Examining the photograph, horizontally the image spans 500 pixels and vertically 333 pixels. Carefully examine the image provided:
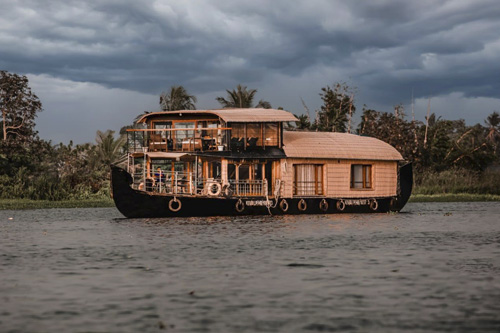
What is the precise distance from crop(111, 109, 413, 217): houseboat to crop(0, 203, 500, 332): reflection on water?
29.9 ft

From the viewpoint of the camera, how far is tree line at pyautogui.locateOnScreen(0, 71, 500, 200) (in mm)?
47006

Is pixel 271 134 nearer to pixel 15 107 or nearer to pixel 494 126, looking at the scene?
pixel 15 107

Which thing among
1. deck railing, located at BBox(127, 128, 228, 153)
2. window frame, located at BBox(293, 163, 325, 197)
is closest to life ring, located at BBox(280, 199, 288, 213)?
window frame, located at BBox(293, 163, 325, 197)

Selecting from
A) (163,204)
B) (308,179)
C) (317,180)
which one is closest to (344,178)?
(317,180)

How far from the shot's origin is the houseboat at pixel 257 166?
111ft

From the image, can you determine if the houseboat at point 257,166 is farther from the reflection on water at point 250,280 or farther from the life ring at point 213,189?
the reflection on water at point 250,280

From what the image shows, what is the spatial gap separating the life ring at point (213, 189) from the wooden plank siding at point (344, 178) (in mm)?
3810

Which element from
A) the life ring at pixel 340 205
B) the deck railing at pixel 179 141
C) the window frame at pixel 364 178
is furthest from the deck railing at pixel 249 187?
the window frame at pixel 364 178

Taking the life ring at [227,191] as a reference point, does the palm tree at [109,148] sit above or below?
above

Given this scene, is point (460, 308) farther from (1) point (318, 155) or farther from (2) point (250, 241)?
(1) point (318, 155)

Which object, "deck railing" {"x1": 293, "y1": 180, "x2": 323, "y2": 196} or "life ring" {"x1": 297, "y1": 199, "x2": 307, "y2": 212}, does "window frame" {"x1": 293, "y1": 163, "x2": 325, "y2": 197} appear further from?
"life ring" {"x1": 297, "y1": 199, "x2": 307, "y2": 212}

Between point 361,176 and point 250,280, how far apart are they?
25.9 metres

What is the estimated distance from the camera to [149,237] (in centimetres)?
2258

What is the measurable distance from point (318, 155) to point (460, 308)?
85.3 feet
